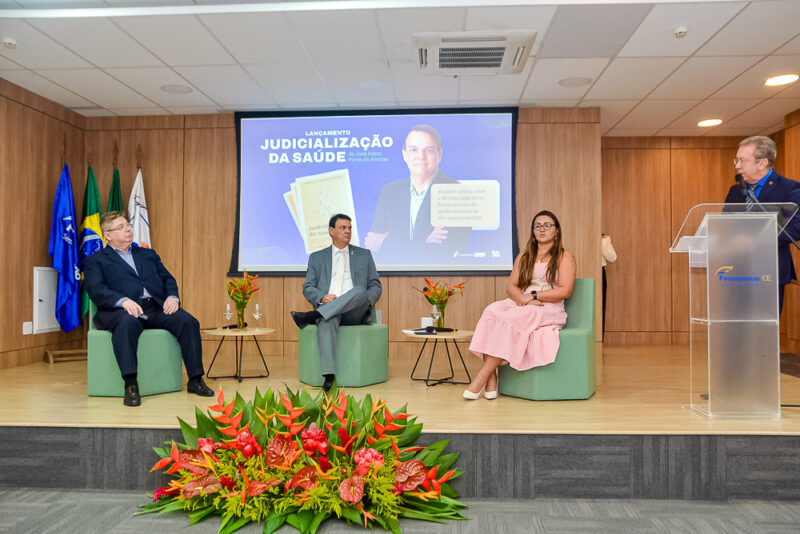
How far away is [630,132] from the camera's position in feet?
23.3

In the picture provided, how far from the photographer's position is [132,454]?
2.93 meters

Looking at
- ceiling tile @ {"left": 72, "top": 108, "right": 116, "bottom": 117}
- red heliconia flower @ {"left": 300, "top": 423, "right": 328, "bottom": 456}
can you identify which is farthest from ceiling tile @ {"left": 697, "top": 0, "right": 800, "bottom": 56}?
ceiling tile @ {"left": 72, "top": 108, "right": 116, "bottom": 117}

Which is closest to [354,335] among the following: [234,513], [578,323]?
[578,323]

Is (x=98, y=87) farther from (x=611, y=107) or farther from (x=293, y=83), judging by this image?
(x=611, y=107)

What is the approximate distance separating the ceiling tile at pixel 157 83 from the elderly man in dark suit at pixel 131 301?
1.65m

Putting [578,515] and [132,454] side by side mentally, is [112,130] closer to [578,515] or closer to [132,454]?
[132,454]

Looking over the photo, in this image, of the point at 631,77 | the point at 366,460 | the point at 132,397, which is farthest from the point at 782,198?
the point at 132,397

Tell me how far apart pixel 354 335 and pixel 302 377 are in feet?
1.76

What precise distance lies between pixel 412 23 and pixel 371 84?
4.26 feet

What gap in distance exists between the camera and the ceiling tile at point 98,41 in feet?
13.4

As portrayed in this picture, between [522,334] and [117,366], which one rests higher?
[522,334]

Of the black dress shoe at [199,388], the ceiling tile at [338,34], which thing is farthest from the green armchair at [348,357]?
the ceiling tile at [338,34]

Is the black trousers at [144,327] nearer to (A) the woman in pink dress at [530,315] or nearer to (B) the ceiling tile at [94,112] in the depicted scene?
(A) the woman in pink dress at [530,315]

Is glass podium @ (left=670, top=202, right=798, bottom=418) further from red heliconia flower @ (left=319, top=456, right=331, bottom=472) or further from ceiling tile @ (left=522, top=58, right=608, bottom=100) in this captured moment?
ceiling tile @ (left=522, top=58, right=608, bottom=100)
